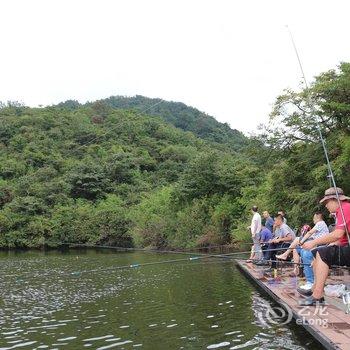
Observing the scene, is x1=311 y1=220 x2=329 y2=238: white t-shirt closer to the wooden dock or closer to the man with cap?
the wooden dock

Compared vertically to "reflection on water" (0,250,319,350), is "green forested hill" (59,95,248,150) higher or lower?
higher

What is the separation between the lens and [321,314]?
25.6ft

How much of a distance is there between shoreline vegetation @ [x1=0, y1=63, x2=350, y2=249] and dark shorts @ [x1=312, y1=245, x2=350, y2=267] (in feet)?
28.9

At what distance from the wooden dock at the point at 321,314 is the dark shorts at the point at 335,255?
3.11 ft

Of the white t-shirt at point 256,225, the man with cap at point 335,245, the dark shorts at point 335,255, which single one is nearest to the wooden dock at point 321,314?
the man with cap at point 335,245

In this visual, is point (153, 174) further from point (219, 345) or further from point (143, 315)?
point (219, 345)

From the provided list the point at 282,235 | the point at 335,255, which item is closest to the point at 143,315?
the point at 335,255

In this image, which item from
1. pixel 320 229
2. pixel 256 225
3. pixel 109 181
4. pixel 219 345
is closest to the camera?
pixel 219 345

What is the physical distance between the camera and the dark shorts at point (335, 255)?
6.86 meters

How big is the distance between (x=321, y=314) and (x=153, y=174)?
181 ft

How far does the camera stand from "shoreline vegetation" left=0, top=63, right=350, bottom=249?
2002 cm

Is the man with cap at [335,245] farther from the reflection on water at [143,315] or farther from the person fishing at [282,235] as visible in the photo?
the person fishing at [282,235]

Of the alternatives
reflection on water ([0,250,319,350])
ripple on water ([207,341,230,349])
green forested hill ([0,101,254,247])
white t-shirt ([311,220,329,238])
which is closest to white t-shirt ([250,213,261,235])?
reflection on water ([0,250,319,350])

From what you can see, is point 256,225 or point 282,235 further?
point 256,225
